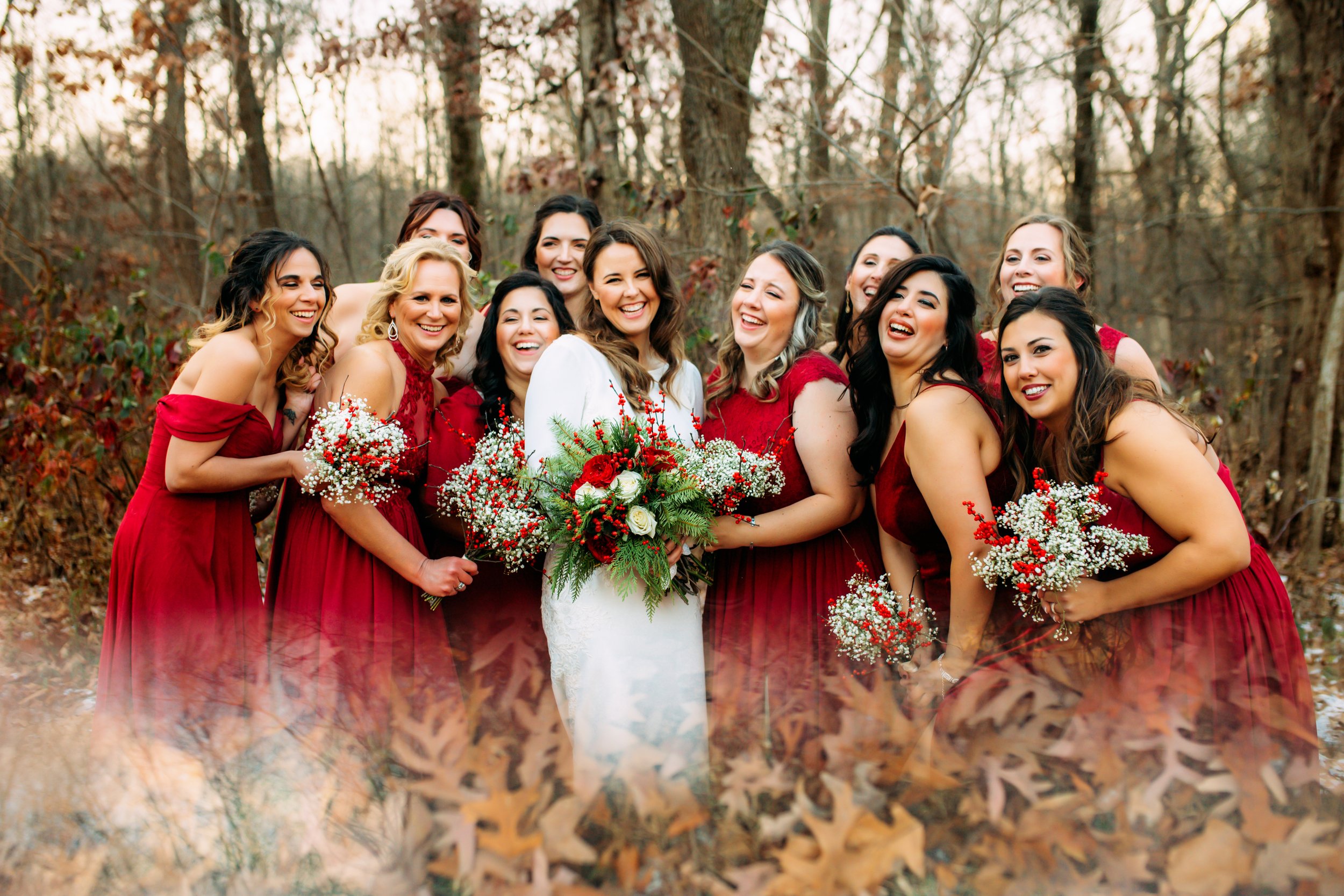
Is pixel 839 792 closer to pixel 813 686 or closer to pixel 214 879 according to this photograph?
pixel 813 686

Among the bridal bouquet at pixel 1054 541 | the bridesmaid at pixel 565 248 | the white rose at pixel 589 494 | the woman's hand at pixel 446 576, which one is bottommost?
the woman's hand at pixel 446 576

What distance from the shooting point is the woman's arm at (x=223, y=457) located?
12.2 ft

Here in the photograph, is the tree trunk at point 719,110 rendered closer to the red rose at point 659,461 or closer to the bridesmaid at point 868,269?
the bridesmaid at point 868,269

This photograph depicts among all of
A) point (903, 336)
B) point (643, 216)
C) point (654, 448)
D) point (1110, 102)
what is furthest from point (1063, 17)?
point (654, 448)

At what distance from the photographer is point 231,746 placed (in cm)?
219

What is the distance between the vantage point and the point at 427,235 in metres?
4.89

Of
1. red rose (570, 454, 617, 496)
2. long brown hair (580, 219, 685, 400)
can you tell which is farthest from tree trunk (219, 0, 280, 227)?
red rose (570, 454, 617, 496)

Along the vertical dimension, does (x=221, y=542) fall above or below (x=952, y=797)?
above

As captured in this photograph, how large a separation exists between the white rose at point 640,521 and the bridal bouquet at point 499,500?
1.26 ft

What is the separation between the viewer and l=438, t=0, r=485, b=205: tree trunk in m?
11.3

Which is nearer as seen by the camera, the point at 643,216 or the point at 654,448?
the point at 654,448

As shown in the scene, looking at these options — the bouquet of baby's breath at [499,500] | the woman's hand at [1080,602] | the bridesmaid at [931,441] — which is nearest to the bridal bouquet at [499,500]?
the bouquet of baby's breath at [499,500]

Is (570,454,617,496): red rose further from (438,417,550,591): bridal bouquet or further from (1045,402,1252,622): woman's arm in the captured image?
(1045,402,1252,622): woman's arm

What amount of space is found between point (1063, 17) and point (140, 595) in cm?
1204
